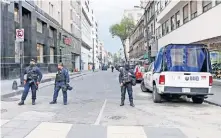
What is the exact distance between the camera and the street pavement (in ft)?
24.6

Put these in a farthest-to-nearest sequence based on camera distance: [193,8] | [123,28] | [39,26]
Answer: [123,28], [39,26], [193,8]

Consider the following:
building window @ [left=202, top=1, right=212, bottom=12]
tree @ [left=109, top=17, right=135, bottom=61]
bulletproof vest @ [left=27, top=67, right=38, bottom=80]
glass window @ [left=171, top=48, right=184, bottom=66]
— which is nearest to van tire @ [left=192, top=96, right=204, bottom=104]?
glass window @ [left=171, top=48, right=184, bottom=66]

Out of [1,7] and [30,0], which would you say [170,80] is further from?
[30,0]

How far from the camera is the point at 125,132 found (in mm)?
7586

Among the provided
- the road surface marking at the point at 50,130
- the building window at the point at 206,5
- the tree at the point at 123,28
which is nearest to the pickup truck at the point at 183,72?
the road surface marking at the point at 50,130

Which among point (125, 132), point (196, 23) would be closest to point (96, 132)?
point (125, 132)

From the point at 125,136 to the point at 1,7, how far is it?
20459mm

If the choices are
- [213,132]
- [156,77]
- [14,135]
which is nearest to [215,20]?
[156,77]

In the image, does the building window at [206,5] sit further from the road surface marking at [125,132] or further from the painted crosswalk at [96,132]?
the road surface marking at [125,132]

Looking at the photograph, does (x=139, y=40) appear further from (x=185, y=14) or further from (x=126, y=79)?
(x=126, y=79)

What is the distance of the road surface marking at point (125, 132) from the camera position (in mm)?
7232

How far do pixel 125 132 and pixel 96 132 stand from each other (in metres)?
0.67

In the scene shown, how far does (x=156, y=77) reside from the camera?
44.1 feet

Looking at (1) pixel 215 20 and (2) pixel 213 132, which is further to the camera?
(1) pixel 215 20
